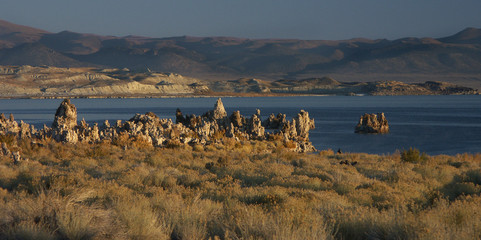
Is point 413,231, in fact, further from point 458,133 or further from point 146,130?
point 458,133

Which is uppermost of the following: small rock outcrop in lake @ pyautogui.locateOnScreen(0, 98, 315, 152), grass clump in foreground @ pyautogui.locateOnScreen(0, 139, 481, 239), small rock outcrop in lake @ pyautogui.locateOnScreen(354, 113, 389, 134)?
grass clump in foreground @ pyautogui.locateOnScreen(0, 139, 481, 239)

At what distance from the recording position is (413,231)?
687cm

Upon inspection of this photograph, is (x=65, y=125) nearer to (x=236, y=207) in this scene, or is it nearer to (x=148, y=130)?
(x=148, y=130)

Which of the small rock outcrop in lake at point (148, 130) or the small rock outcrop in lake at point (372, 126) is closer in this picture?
the small rock outcrop in lake at point (148, 130)

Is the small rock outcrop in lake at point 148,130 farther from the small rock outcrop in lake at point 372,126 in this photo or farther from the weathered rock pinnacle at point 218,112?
the small rock outcrop in lake at point 372,126

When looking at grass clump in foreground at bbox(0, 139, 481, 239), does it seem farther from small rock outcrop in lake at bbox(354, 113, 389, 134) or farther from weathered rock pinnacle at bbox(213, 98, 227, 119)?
small rock outcrop in lake at bbox(354, 113, 389, 134)

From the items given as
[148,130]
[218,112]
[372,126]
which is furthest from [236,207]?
[372,126]

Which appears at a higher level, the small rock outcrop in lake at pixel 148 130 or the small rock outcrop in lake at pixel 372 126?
the small rock outcrop in lake at pixel 148 130

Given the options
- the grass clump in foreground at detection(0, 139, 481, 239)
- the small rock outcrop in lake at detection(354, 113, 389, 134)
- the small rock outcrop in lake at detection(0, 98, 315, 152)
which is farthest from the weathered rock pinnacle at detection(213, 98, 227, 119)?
the small rock outcrop in lake at detection(354, 113, 389, 134)

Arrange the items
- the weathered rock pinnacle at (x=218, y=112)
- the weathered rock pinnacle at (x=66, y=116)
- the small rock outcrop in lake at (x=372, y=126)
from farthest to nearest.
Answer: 1. the small rock outcrop in lake at (x=372, y=126)
2. the weathered rock pinnacle at (x=218, y=112)
3. the weathered rock pinnacle at (x=66, y=116)

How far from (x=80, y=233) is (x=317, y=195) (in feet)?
19.5

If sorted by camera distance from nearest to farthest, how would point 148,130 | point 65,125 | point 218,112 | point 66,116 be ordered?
point 65,125
point 148,130
point 66,116
point 218,112

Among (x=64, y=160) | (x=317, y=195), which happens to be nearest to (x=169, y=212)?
(x=317, y=195)

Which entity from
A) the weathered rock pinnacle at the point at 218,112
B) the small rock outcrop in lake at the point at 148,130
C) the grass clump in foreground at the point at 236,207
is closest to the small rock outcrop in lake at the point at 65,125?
the small rock outcrop in lake at the point at 148,130
